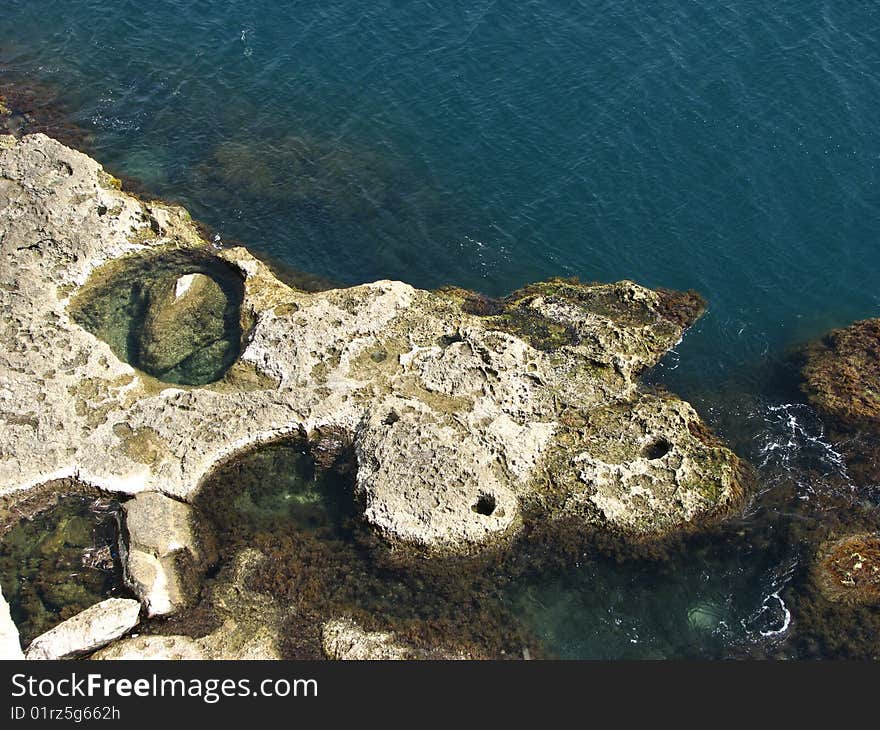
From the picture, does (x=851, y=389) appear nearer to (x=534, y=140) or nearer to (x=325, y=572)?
(x=534, y=140)

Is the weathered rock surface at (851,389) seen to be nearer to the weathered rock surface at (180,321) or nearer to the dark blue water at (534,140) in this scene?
the dark blue water at (534,140)

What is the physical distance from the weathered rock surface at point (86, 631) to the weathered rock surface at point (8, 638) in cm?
43

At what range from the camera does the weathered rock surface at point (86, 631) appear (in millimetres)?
24797

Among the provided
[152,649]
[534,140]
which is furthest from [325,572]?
[534,140]

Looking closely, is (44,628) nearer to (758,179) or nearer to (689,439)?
(689,439)

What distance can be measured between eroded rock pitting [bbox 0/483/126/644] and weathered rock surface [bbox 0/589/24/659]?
1124mm

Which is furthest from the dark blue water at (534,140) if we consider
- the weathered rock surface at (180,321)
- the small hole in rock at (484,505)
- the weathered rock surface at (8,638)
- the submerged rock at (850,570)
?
the weathered rock surface at (8,638)

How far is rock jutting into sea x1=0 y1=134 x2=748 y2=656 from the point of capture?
29.0m

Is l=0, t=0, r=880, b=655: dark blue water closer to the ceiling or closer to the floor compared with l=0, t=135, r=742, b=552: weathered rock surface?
closer to the ceiling

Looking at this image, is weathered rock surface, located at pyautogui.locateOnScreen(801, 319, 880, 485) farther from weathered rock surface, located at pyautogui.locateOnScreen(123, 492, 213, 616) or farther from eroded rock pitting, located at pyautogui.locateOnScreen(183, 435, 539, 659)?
weathered rock surface, located at pyautogui.locateOnScreen(123, 492, 213, 616)

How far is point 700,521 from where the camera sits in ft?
97.8

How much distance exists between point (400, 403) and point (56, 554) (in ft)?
45.5

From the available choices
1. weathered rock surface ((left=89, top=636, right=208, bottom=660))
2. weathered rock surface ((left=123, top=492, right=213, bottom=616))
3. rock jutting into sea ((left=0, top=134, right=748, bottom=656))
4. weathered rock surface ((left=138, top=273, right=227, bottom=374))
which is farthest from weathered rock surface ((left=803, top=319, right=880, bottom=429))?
weathered rock surface ((left=89, top=636, right=208, bottom=660))

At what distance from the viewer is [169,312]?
3544cm
